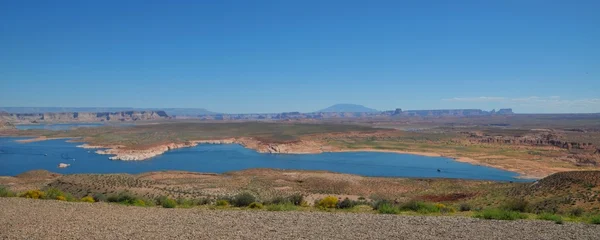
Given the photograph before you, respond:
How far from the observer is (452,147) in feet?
250

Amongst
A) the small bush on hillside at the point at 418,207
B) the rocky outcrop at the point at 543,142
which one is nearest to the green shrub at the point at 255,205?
the small bush on hillside at the point at 418,207

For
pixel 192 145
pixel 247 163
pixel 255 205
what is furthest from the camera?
pixel 192 145

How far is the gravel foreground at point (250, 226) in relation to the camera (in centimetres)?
1011

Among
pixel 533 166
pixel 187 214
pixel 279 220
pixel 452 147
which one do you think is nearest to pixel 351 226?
pixel 279 220

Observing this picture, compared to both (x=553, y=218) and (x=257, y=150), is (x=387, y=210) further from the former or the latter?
(x=257, y=150)

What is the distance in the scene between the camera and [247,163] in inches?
2291

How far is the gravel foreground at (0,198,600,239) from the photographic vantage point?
10109 millimetres

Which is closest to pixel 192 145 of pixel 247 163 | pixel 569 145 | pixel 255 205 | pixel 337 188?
pixel 247 163

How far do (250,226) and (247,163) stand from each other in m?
47.5

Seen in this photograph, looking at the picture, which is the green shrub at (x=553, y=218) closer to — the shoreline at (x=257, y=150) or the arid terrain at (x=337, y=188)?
the arid terrain at (x=337, y=188)

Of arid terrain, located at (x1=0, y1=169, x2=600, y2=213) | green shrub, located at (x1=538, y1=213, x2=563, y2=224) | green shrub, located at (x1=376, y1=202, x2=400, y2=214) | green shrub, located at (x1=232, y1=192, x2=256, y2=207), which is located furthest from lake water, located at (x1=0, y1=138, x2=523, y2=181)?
green shrub, located at (x1=538, y1=213, x2=563, y2=224)

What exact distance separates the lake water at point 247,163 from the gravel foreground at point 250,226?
34944 mm

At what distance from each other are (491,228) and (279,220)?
5693mm

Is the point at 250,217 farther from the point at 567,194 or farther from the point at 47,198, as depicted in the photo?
the point at 567,194
